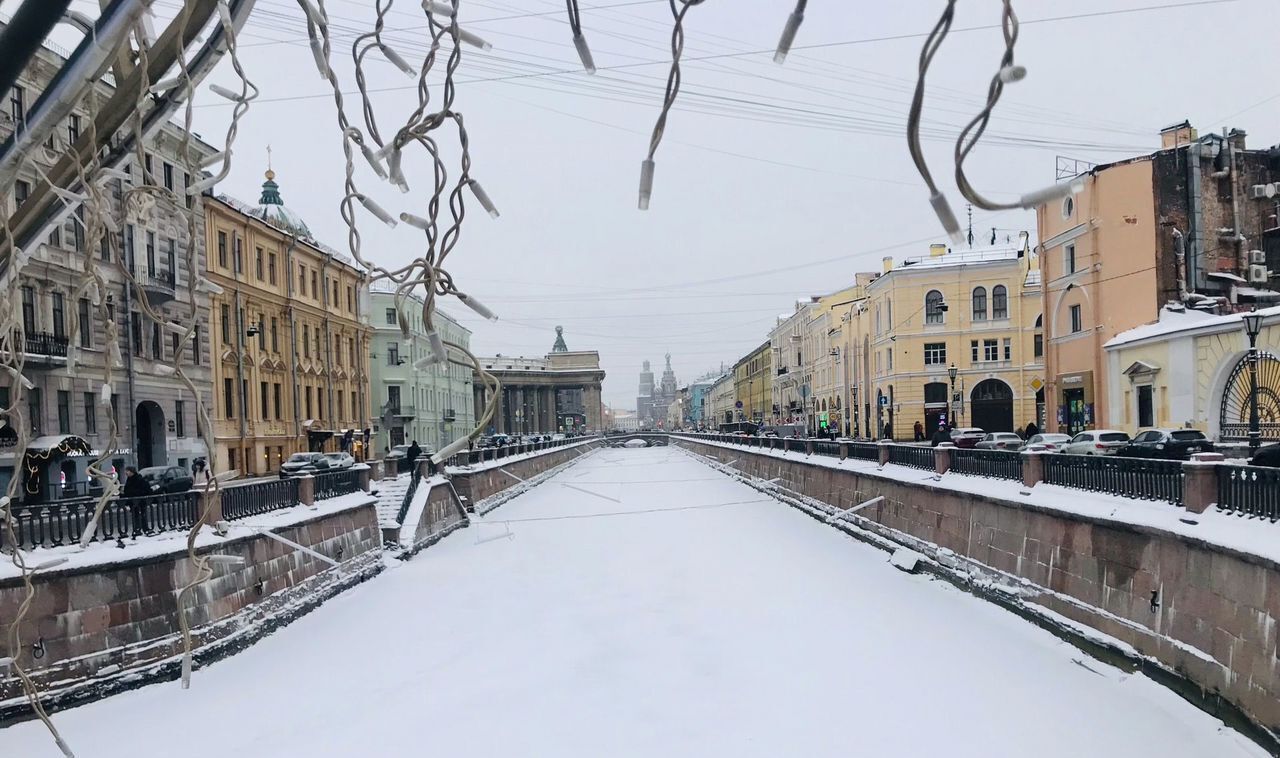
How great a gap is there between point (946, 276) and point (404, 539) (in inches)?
1251

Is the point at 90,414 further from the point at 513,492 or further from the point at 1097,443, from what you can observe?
the point at 1097,443

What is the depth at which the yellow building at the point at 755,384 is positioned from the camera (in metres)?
87.3

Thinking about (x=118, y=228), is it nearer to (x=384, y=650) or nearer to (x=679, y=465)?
(x=384, y=650)

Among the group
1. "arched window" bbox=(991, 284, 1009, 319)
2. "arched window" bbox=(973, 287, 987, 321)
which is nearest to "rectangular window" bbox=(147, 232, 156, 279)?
"arched window" bbox=(973, 287, 987, 321)

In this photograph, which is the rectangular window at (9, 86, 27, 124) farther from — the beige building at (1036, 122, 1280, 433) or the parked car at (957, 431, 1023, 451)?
the beige building at (1036, 122, 1280, 433)

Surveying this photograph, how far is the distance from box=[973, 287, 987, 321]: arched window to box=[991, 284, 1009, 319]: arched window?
37cm

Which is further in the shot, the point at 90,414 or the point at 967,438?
the point at 967,438

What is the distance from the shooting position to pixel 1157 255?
83.8ft

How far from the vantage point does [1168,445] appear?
58.0ft

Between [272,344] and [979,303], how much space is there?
3306 cm

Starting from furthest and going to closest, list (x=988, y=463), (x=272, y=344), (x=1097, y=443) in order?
(x=272, y=344), (x=1097, y=443), (x=988, y=463)

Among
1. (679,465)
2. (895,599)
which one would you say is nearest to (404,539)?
(895,599)

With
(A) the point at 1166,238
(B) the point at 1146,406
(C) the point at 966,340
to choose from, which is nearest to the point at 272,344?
(B) the point at 1146,406

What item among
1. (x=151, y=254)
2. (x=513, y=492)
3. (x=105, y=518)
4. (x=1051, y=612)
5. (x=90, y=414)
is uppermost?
(x=151, y=254)
